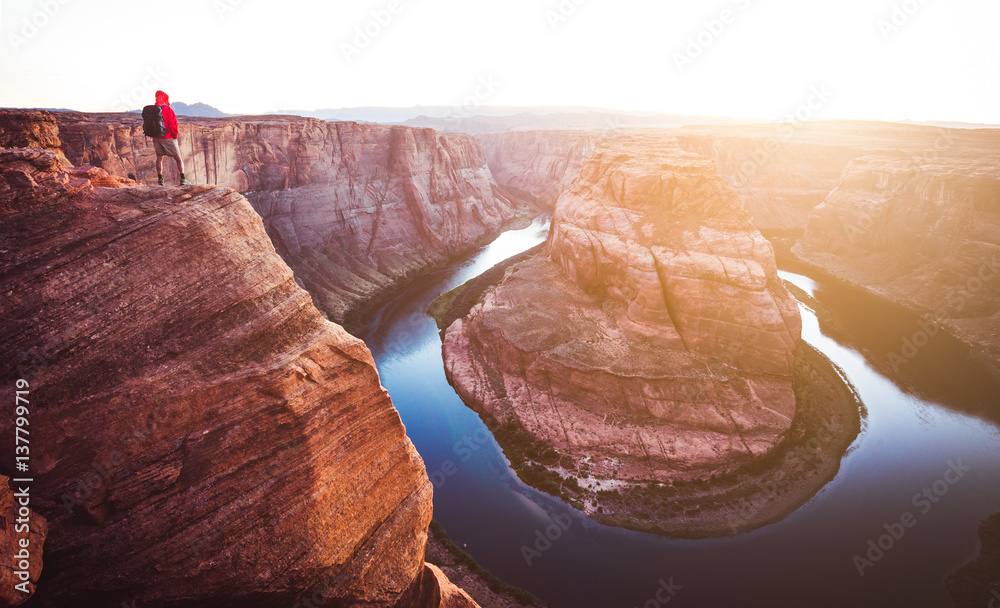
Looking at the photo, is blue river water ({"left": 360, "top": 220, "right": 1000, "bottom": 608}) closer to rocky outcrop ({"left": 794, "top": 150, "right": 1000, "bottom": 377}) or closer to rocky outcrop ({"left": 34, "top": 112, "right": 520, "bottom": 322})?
rocky outcrop ({"left": 794, "top": 150, "right": 1000, "bottom": 377})

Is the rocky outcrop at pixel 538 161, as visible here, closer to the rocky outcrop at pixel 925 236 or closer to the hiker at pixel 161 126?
the rocky outcrop at pixel 925 236

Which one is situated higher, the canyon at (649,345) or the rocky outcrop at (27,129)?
the rocky outcrop at (27,129)

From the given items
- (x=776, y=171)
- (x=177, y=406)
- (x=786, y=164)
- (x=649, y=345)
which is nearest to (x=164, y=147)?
(x=177, y=406)

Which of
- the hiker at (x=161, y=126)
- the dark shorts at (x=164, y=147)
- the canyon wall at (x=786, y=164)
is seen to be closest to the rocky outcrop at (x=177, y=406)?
the hiker at (x=161, y=126)

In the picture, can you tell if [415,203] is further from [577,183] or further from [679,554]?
[679,554]

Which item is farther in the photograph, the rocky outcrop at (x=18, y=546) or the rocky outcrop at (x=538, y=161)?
the rocky outcrop at (x=538, y=161)

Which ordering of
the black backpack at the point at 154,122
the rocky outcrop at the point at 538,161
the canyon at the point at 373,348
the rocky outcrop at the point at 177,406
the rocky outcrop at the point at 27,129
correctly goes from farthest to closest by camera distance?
the rocky outcrop at the point at 538,161
the black backpack at the point at 154,122
the rocky outcrop at the point at 27,129
the canyon at the point at 373,348
the rocky outcrop at the point at 177,406
